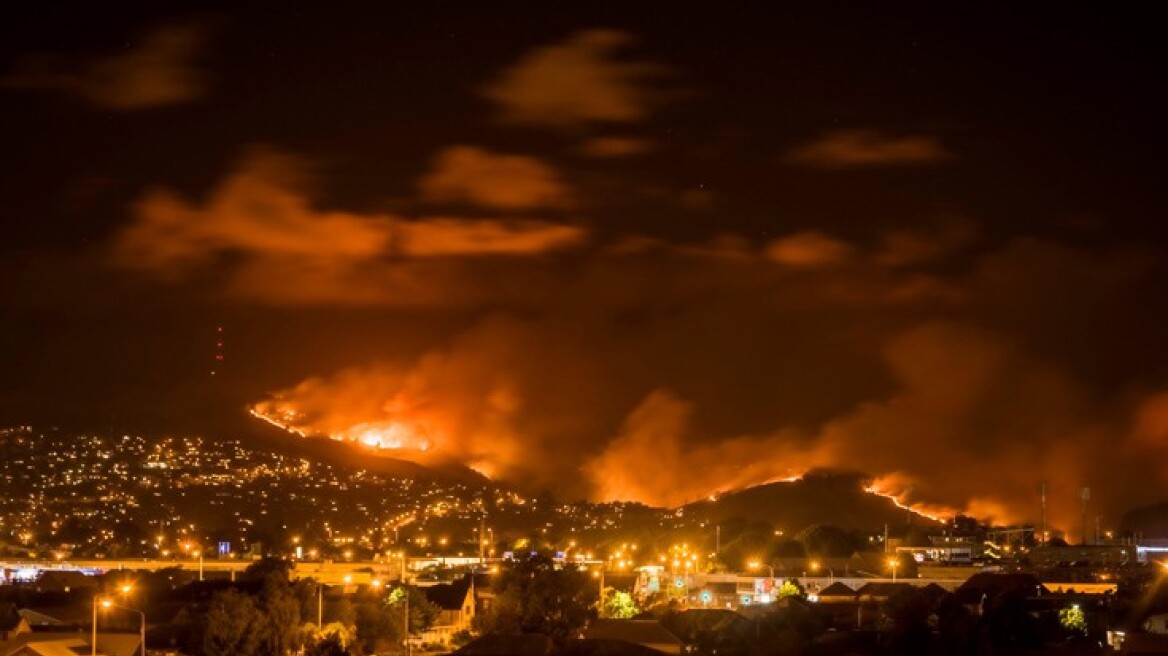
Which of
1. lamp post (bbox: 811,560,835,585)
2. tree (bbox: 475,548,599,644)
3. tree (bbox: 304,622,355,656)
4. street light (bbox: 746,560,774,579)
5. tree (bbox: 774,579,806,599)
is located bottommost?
tree (bbox: 304,622,355,656)

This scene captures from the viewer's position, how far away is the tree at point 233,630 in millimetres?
38625

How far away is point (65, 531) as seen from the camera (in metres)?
116

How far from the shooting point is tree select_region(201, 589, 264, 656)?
38.6m

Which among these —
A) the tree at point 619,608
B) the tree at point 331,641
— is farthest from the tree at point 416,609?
the tree at point 331,641

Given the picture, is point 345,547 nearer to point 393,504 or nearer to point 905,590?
point 393,504

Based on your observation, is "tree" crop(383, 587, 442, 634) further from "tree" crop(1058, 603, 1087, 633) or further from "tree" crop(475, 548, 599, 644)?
"tree" crop(1058, 603, 1087, 633)

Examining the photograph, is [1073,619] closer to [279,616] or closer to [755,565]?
[279,616]

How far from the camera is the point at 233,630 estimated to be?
128 feet

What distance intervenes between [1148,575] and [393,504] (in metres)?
83.2

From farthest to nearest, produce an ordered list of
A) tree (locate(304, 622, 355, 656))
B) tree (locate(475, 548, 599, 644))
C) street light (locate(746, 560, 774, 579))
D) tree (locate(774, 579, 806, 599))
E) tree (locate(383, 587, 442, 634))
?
street light (locate(746, 560, 774, 579)), tree (locate(774, 579, 806, 599)), tree (locate(383, 587, 442, 634)), tree (locate(475, 548, 599, 644)), tree (locate(304, 622, 355, 656))

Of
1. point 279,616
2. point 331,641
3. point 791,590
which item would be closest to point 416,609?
point 279,616

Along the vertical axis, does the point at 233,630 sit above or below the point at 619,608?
below

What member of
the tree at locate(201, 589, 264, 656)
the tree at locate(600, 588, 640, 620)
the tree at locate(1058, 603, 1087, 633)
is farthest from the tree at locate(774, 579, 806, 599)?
the tree at locate(201, 589, 264, 656)

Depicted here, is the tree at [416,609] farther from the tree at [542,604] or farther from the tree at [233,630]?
the tree at [233,630]
